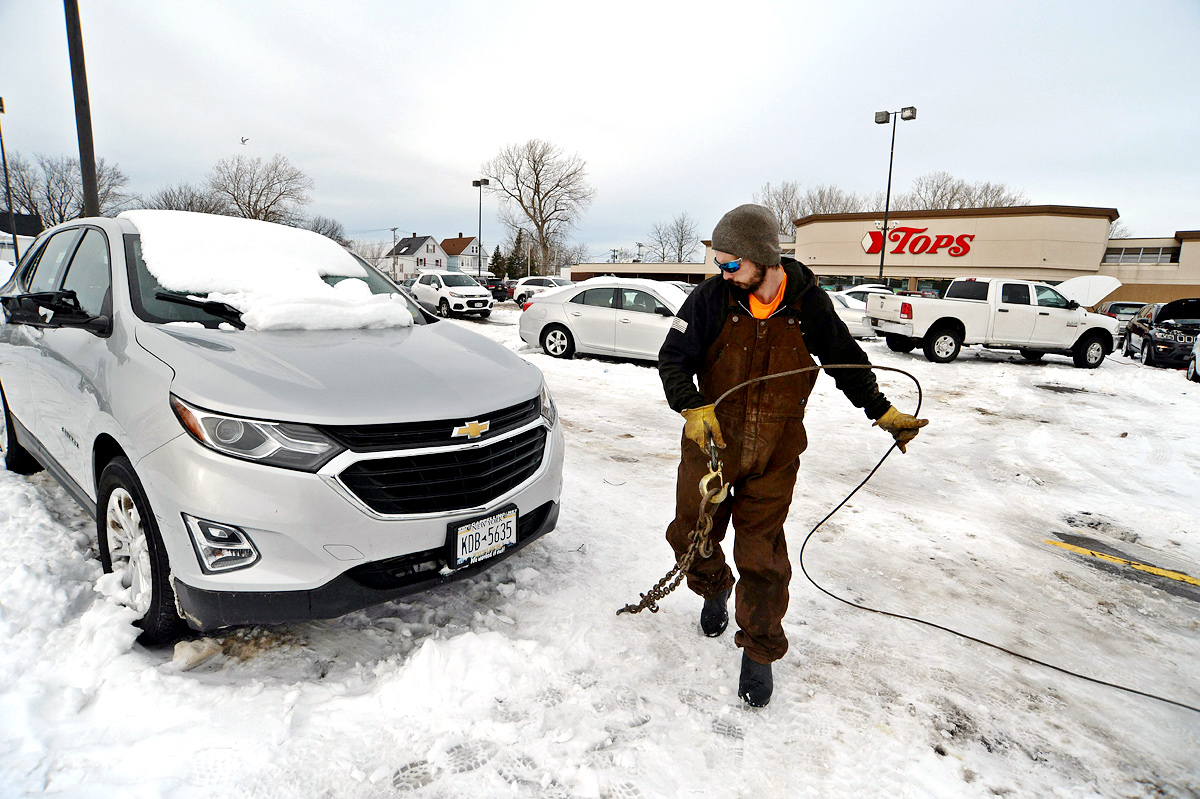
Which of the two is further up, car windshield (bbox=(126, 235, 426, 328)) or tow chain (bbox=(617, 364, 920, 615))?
car windshield (bbox=(126, 235, 426, 328))

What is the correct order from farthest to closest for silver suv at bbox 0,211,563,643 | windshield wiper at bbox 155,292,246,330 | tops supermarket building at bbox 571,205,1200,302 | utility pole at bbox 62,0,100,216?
tops supermarket building at bbox 571,205,1200,302 → utility pole at bbox 62,0,100,216 → windshield wiper at bbox 155,292,246,330 → silver suv at bbox 0,211,563,643

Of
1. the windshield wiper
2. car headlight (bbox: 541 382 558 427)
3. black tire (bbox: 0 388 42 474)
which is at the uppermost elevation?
the windshield wiper

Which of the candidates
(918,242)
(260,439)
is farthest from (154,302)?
(918,242)

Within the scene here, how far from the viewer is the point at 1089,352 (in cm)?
1306

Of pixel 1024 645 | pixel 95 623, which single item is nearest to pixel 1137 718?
pixel 1024 645

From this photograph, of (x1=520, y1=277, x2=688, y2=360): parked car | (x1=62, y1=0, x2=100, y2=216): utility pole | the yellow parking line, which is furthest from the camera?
(x1=520, y1=277, x2=688, y2=360): parked car

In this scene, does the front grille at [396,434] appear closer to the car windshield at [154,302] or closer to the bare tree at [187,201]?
the car windshield at [154,302]

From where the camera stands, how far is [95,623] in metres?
2.37

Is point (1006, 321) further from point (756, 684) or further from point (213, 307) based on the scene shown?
point (213, 307)

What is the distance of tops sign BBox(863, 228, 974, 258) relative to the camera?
3569 cm

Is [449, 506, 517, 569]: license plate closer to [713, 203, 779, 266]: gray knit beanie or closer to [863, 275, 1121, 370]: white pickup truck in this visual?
[713, 203, 779, 266]: gray knit beanie

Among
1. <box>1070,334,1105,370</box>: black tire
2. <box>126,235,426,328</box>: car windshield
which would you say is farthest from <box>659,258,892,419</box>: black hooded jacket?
<box>1070,334,1105,370</box>: black tire

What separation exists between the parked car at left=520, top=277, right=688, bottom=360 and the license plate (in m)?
8.02

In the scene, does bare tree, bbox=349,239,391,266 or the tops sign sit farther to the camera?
bare tree, bbox=349,239,391,266
